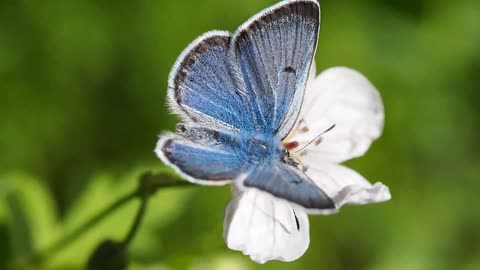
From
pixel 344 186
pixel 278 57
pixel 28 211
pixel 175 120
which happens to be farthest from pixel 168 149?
pixel 175 120

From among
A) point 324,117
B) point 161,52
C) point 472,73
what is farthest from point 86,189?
point 472,73

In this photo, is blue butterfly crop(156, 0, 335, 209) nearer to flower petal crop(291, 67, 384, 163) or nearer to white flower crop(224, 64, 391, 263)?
white flower crop(224, 64, 391, 263)

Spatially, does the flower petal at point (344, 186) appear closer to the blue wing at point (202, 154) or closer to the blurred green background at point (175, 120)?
the blue wing at point (202, 154)

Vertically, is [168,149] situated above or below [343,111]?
above

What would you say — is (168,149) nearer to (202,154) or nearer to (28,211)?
(202,154)

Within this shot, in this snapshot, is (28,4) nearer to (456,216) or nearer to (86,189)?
(86,189)

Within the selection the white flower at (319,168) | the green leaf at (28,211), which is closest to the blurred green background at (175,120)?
the green leaf at (28,211)
